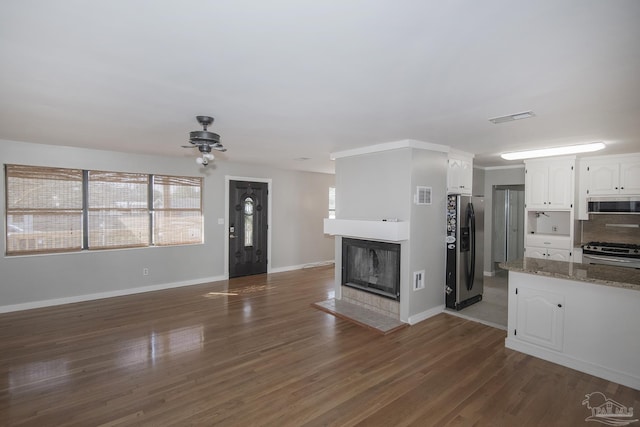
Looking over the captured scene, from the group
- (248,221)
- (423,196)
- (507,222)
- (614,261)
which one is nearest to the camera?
(423,196)

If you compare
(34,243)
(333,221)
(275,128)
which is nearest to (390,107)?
(275,128)

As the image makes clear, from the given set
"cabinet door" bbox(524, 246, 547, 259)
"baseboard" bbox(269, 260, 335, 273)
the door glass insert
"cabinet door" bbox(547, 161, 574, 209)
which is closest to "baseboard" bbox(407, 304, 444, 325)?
"cabinet door" bbox(524, 246, 547, 259)

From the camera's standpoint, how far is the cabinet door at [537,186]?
203 inches

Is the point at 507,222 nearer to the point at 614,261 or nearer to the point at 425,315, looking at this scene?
the point at 614,261

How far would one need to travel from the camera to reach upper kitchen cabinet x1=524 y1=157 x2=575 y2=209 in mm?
4930

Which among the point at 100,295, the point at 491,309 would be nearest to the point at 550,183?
the point at 491,309

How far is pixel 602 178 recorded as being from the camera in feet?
15.9

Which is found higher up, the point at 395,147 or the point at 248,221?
the point at 395,147

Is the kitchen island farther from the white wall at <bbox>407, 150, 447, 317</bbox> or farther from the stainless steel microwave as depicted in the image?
the stainless steel microwave

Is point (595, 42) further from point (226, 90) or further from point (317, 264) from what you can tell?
point (317, 264)

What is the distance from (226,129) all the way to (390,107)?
189 cm

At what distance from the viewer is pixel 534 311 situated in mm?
3270

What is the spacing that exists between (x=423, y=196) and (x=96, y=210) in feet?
16.8

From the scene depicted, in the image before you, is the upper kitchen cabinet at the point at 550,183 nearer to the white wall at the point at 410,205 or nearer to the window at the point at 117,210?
the white wall at the point at 410,205
